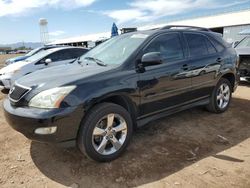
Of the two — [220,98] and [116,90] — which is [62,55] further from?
[116,90]

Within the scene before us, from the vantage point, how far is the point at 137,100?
12.4ft

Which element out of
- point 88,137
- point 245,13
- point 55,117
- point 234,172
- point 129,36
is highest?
point 245,13

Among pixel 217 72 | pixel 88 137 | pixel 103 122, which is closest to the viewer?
pixel 88 137

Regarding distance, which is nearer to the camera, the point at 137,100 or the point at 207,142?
the point at 137,100

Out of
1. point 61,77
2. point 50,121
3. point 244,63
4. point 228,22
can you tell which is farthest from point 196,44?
point 228,22

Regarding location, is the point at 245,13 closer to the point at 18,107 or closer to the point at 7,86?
the point at 7,86

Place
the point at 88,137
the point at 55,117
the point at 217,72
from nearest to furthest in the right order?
the point at 55,117 < the point at 88,137 < the point at 217,72

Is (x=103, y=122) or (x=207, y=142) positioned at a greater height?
(x=103, y=122)

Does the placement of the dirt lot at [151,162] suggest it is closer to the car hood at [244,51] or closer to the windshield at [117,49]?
the windshield at [117,49]

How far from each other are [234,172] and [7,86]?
23.0 feet

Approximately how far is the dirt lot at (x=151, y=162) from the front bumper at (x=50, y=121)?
0.51m

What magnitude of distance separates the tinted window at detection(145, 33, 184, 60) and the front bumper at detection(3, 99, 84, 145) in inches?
64.2

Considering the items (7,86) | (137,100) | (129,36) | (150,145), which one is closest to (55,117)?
(137,100)

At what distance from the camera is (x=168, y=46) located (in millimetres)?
4355
